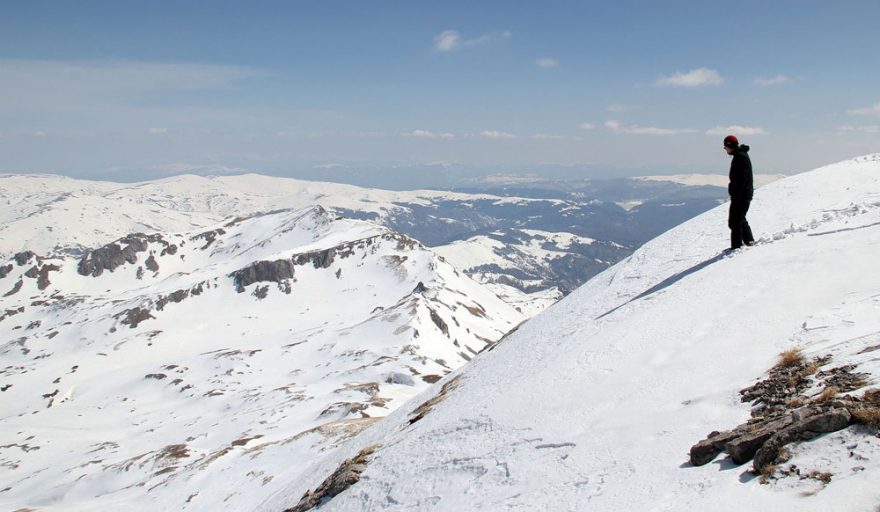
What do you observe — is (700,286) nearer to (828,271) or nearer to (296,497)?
(828,271)

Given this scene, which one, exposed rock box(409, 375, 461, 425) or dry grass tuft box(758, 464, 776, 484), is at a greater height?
dry grass tuft box(758, 464, 776, 484)

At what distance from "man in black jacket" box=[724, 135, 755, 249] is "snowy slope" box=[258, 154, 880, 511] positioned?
115 centimetres

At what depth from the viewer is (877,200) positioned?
20.5 m

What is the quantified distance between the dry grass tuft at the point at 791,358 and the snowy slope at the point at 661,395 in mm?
188

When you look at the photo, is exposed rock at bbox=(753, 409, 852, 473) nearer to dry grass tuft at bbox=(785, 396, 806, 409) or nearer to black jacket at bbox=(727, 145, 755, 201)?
dry grass tuft at bbox=(785, 396, 806, 409)

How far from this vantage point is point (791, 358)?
10727 mm

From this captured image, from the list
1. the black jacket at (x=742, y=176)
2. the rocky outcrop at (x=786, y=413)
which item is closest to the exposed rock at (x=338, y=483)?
the rocky outcrop at (x=786, y=413)

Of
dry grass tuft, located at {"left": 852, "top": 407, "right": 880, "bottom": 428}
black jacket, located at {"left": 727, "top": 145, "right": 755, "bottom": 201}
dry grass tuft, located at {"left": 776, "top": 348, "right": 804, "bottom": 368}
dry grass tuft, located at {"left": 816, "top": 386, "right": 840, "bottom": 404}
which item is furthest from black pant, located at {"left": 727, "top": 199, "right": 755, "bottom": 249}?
dry grass tuft, located at {"left": 852, "top": 407, "right": 880, "bottom": 428}

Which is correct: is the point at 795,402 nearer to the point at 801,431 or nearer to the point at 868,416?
the point at 801,431

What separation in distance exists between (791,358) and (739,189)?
10848 millimetres

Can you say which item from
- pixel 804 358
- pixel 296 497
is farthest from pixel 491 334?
pixel 804 358

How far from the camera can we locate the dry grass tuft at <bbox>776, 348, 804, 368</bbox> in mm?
10564

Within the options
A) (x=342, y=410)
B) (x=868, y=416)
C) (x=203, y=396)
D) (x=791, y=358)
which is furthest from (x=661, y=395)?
(x=203, y=396)

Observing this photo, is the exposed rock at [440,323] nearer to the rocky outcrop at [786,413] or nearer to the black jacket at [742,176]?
the black jacket at [742,176]
